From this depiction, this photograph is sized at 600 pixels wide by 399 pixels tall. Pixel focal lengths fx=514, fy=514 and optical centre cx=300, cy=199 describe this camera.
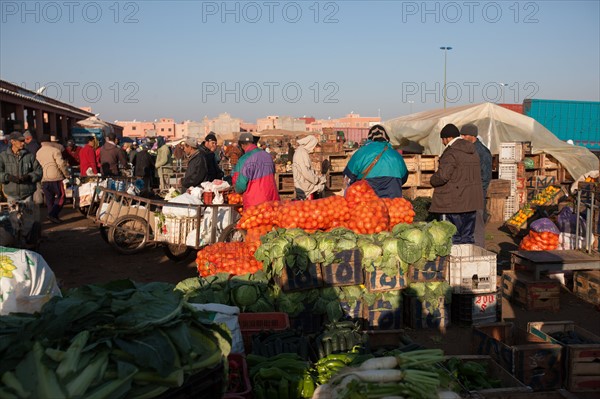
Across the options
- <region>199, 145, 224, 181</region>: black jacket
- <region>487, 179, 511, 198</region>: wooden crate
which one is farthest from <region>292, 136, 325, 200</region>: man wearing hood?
<region>487, 179, 511, 198</region>: wooden crate

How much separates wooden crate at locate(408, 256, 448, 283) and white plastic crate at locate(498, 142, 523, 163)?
830 centimetres

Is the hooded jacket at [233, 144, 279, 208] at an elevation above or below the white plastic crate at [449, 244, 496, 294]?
above

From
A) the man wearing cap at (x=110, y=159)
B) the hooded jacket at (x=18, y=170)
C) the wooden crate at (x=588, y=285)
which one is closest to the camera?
the wooden crate at (x=588, y=285)

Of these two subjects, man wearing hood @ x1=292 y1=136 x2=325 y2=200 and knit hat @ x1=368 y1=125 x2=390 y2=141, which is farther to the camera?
man wearing hood @ x1=292 y1=136 x2=325 y2=200

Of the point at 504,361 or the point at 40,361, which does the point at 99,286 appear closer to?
Result: the point at 40,361

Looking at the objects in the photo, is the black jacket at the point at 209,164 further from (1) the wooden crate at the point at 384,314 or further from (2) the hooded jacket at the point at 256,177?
(1) the wooden crate at the point at 384,314

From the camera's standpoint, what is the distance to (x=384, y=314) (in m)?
5.74

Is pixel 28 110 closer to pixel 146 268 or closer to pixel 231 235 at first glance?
pixel 146 268

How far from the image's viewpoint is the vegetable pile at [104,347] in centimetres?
202

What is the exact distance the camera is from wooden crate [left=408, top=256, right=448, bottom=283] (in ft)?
19.0

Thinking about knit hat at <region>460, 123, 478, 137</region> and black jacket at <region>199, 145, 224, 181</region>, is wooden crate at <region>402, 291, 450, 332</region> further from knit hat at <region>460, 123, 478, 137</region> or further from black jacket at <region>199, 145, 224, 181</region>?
black jacket at <region>199, 145, 224, 181</region>

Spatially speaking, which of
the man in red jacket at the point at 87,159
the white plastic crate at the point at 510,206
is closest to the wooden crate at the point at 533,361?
the white plastic crate at the point at 510,206

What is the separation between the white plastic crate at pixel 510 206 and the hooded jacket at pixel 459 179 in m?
6.66

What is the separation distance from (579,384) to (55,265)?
8.01 m
